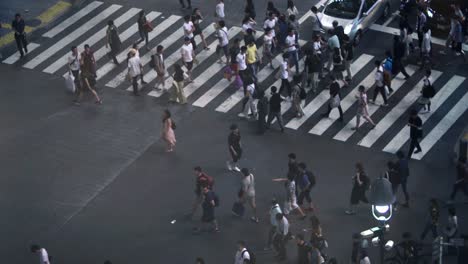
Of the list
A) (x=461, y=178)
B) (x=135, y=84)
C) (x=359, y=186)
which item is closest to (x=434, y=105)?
(x=461, y=178)

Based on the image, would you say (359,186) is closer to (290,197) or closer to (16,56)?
(290,197)

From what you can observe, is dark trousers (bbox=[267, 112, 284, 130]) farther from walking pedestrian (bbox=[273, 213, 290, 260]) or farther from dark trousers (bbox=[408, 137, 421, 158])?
walking pedestrian (bbox=[273, 213, 290, 260])

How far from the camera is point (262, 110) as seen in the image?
39031 millimetres

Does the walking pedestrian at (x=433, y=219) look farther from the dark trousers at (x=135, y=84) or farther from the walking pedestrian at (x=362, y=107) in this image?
the dark trousers at (x=135, y=84)

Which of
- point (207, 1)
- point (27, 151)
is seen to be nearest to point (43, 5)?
point (207, 1)

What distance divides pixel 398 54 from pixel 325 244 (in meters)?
11.7

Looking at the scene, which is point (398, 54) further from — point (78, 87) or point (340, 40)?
point (78, 87)

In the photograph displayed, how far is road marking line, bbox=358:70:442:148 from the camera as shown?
39.4 meters

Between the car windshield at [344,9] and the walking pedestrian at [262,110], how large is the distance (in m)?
6.49

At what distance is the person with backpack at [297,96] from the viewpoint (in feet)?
131

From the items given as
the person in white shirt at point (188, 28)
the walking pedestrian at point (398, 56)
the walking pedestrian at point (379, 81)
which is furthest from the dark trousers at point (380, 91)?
the person in white shirt at point (188, 28)

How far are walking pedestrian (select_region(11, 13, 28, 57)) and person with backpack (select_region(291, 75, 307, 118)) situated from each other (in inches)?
408

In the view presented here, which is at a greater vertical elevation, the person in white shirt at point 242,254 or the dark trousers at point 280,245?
the person in white shirt at point 242,254

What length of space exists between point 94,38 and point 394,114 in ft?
39.7
